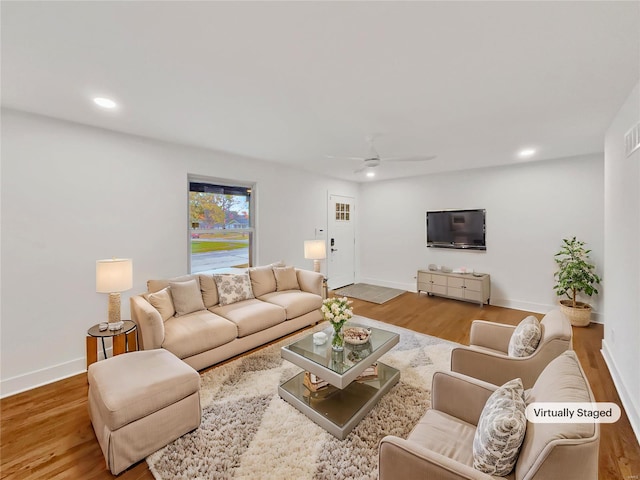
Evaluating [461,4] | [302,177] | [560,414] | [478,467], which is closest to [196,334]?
[478,467]

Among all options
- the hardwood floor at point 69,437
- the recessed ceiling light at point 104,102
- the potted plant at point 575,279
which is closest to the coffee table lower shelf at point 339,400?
the hardwood floor at point 69,437

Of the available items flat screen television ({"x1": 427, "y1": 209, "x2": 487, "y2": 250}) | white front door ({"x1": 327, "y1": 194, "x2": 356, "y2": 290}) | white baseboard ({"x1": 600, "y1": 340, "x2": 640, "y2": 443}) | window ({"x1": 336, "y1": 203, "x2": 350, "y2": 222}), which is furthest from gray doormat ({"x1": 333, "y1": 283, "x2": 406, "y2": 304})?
white baseboard ({"x1": 600, "y1": 340, "x2": 640, "y2": 443})

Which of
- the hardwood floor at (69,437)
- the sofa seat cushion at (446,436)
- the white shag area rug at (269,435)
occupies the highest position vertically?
the sofa seat cushion at (446,436)

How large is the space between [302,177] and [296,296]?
2.48 m

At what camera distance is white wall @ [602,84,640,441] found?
2053mm

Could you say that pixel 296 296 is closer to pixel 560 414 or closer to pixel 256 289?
pixel 256 289

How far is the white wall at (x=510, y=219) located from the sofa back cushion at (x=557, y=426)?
13.1ft

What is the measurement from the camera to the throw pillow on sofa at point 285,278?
4.05 metres

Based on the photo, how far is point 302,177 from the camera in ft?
17.2

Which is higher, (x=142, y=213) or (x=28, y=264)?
(x=142, y=213)

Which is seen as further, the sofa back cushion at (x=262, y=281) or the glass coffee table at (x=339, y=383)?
the sofa back cushion at (x=262, y=281)

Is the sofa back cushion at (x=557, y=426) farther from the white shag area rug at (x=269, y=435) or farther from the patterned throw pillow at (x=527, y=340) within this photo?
the white shag area rug at (x=269, y=435)

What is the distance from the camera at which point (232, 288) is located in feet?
11.5

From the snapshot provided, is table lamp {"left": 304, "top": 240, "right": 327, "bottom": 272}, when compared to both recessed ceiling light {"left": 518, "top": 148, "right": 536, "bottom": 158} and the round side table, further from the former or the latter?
recessed ceiling light {"left": 518, "top": 148, "right": 536, "bottom": 158}
